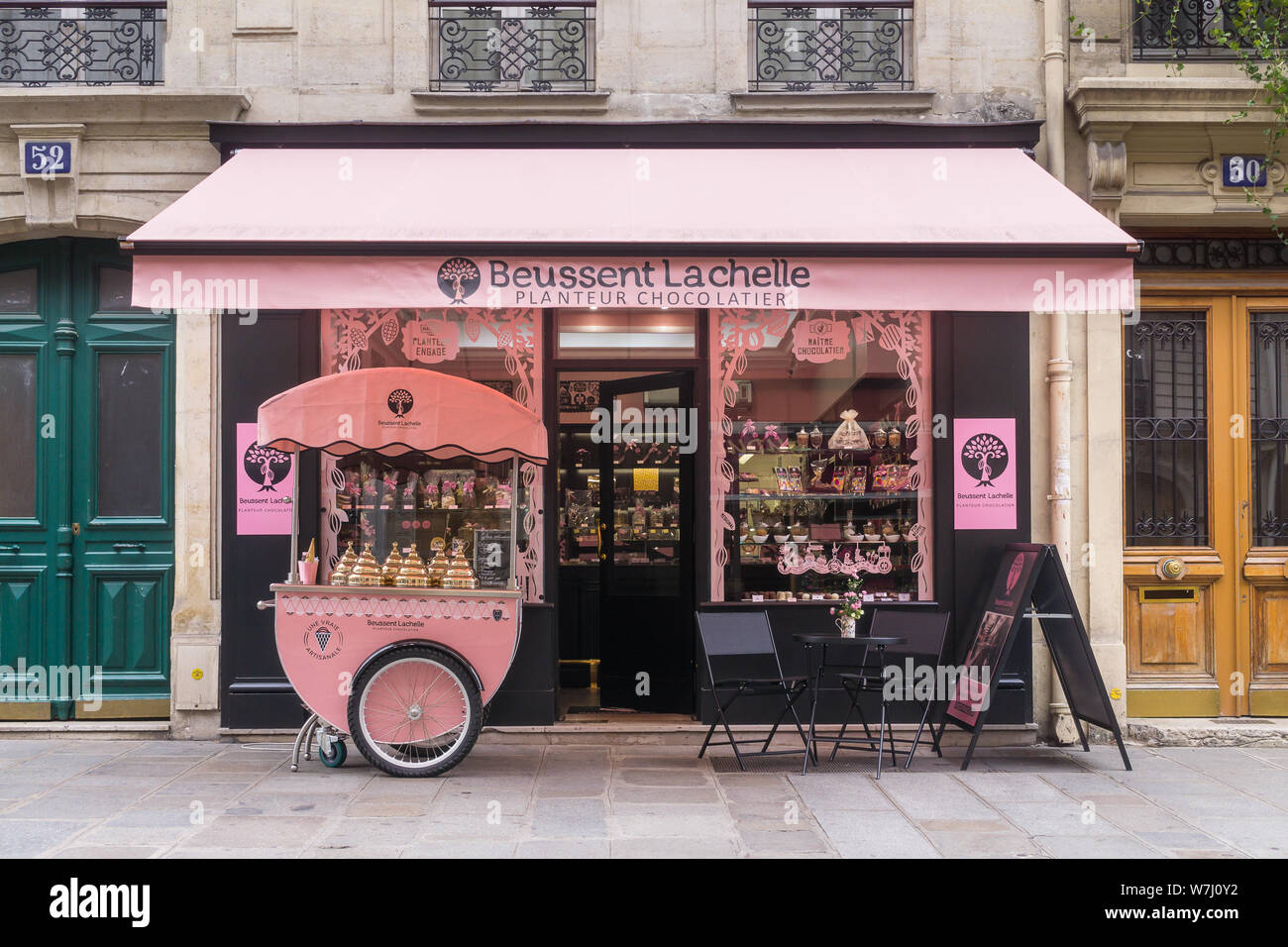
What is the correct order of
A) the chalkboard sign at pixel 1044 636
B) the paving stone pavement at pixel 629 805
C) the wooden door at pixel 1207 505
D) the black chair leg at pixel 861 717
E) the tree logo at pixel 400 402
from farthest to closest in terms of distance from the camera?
the wooden door at pixel 1207 505 < the black chair leg at pixel 861 717 < the chalkboard sign at pixel 1044 636 < the tree logo at pixel 400 402 < the paving stone pavement at pixel 629 805

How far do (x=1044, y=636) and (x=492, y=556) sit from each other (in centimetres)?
372

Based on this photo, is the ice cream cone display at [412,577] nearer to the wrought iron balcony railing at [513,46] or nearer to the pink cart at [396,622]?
the pink cart at [396,622]

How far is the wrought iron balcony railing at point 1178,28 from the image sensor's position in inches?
312

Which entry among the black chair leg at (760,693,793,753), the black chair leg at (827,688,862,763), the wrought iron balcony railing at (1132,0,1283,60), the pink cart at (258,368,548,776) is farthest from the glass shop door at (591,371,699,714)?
the wrought iron balcony railing at (1132,0,1283,60)

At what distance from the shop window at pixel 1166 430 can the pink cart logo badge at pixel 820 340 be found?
82.6 inches

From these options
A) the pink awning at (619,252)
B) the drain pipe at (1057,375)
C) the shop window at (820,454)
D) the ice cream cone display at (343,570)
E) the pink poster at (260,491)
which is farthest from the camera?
the shop window at (820,454)

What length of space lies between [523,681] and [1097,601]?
4.02m

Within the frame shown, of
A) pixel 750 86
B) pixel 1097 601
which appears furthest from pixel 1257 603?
pixel 750 86

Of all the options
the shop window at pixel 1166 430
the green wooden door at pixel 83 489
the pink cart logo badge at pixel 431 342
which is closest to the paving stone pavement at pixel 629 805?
the green wooden door at pixel 83 489

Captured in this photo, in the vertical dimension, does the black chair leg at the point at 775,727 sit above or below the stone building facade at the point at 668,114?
below

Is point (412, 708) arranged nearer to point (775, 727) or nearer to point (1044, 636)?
point (775, 727)

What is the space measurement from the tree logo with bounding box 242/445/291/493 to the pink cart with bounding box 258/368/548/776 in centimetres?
86

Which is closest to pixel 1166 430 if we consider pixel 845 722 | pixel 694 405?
pixel 845 722

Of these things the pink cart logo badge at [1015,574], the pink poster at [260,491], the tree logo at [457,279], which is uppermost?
the tree logo at [457,279]
